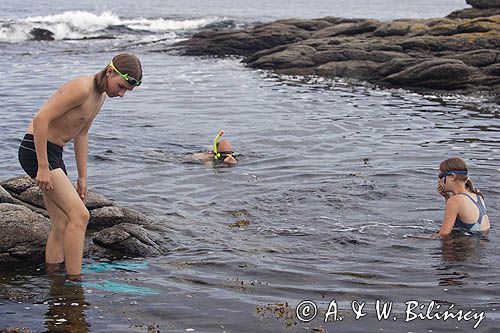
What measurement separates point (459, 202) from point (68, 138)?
5289 millimetres

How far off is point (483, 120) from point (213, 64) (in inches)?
662

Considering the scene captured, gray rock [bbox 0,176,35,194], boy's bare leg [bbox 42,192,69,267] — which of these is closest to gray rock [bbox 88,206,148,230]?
gray rock [bbox 0,176,35,194]

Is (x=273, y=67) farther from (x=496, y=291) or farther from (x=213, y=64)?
(x=496, y=291)

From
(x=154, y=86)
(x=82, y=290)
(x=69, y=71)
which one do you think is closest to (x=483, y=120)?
(x=154, y=86)

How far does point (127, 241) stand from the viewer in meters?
9.24

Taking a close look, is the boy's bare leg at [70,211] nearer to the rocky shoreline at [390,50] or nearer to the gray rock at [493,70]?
the rocky shoreline at [390,50]

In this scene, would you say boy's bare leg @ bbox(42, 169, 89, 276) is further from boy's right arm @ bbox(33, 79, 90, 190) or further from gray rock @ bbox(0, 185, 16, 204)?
gray rock @ bbox(0, 185, 16, 204)

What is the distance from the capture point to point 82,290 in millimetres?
7766

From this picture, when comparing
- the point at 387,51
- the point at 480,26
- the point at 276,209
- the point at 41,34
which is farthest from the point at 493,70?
the point at 41,34

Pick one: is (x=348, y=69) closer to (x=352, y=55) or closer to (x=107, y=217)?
(x=352, y=55)

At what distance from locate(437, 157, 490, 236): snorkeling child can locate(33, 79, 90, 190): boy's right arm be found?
16.8 feet

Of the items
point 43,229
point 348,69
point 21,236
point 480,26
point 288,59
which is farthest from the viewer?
point 288,59

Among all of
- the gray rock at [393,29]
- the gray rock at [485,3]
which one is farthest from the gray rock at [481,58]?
the gray rock at [485,3]

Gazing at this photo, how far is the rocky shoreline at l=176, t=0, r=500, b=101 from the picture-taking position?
26.9m
